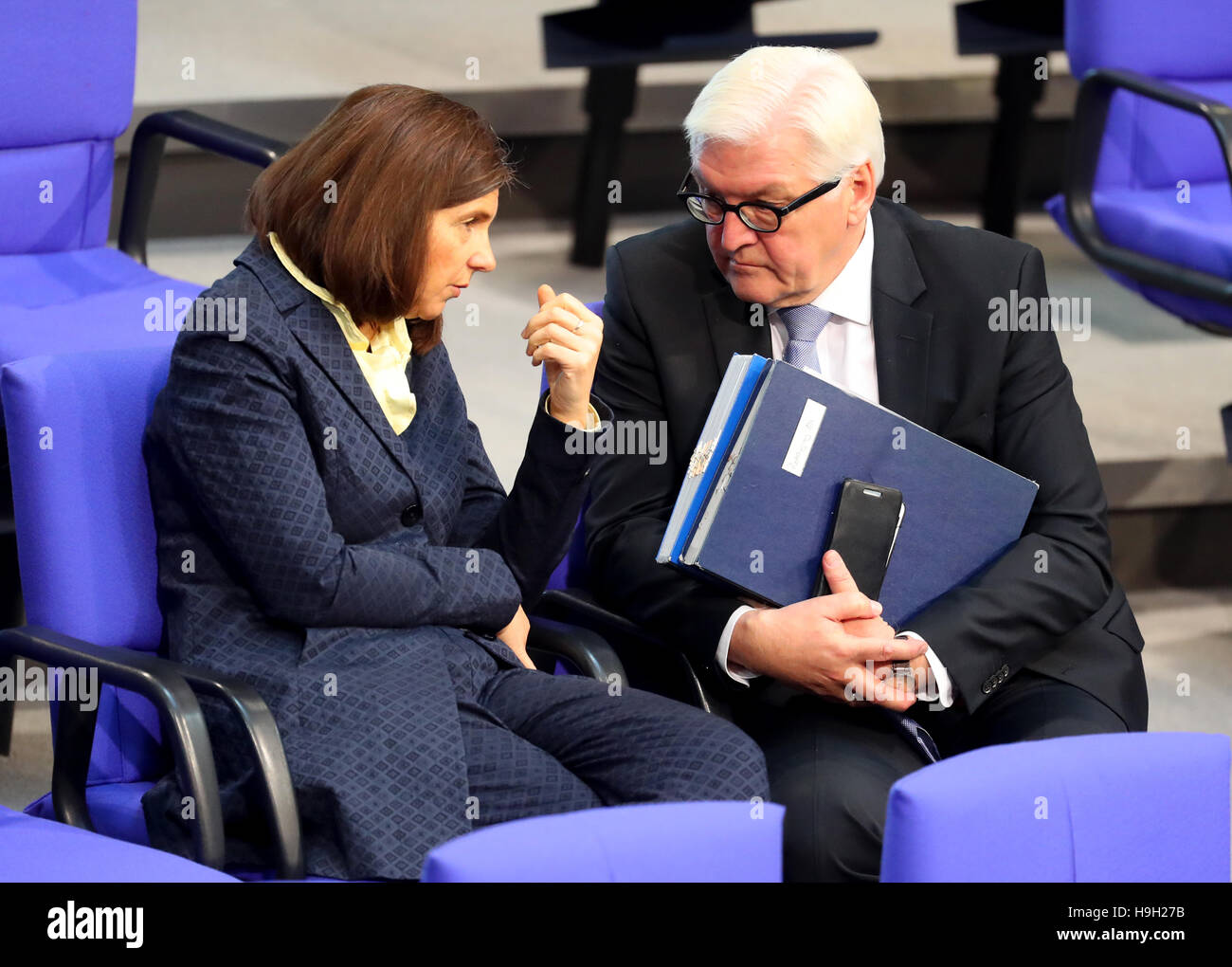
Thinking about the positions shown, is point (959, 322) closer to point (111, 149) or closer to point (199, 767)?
point (199, 767)

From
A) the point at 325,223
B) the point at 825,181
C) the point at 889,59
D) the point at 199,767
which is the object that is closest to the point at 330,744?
the point at 199,767

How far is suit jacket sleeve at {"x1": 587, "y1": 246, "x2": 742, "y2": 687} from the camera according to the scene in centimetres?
229

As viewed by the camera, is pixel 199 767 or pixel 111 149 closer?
pixel 199 767

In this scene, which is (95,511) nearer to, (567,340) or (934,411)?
(567,340)

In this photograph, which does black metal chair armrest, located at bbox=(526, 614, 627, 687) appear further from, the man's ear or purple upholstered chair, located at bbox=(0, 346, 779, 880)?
the man's ear

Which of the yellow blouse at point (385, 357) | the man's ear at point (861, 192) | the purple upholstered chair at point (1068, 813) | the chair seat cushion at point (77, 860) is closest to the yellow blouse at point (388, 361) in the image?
the yellow blouse at point (385, 357)

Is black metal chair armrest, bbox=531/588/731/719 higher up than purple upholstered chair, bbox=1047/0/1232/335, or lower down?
lower down

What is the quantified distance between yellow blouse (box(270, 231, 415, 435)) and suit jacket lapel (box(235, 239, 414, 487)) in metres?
0.02

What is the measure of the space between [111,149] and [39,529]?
4.74 feet

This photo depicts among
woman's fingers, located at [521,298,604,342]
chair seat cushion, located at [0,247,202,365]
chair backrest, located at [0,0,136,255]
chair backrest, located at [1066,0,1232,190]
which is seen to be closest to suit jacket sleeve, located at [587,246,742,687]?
woman's fingers, located at [521,298,604,342]

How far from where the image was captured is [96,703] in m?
2.06

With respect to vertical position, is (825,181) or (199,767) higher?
(825,181)

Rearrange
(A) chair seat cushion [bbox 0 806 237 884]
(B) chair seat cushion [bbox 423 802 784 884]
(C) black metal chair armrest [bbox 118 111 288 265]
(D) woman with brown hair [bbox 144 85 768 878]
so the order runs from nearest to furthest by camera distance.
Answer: (B) chair seat cushion [bbox 423 802 784 884] < (A) chair seat cushion [bbox 0 806 237 884] < (D) woman with brown hair [bbox 144 85 768 878] < (C) black metal chair armrest [bbox 118 111 288 265]
